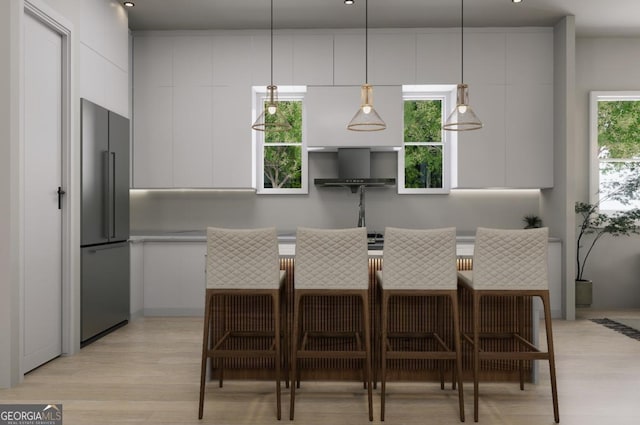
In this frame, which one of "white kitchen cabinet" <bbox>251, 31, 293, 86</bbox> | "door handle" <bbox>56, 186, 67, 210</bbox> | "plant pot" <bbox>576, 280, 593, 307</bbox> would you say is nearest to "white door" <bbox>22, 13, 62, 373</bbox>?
"door handle" <bbox>56, 186, 67, 210</bbox>

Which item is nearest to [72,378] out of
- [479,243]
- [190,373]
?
[190,373]

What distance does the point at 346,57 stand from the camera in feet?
17.3

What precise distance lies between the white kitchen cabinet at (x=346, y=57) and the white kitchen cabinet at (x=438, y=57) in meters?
0.64

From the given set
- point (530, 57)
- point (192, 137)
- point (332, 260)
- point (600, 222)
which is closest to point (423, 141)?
point (530, 57)

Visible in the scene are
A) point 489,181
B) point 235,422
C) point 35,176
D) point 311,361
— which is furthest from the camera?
point 489,181

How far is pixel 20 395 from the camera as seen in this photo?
2.90 m

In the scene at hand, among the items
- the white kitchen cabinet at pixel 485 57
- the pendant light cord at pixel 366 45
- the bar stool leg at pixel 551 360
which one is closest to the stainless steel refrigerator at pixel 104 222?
the pendant light cord at pixel 366 45

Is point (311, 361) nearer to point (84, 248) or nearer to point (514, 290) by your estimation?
point (514, 290)

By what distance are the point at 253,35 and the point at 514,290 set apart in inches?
155

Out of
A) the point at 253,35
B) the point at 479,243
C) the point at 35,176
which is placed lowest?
the point at 479,243

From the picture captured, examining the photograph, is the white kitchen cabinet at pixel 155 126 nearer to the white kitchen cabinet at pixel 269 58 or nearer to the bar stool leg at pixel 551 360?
the white kitchen cabinet at pixel 269 58

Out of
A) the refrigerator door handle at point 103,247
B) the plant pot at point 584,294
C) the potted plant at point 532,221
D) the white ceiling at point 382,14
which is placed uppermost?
the white ceiling at point 382,14

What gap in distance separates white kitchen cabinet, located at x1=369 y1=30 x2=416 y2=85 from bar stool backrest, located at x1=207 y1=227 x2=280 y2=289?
311cm

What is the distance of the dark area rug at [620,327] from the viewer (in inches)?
173
